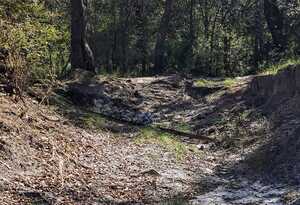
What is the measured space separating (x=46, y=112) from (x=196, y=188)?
417 centimetres

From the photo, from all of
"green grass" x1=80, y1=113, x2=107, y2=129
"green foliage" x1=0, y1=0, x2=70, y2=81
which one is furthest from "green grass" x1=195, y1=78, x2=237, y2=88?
"green foliage" x1=0, y1=0, x2=70, y2=81

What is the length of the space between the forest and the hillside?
1.3 inches

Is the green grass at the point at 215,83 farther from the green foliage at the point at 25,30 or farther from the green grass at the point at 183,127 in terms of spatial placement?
the green foliage at the point at 25,30

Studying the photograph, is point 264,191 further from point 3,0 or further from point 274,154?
point 3,0

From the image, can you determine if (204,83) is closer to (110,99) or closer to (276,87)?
(110,99)

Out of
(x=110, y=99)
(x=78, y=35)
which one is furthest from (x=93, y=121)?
(x=78, y=35)

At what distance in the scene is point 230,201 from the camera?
32.5ft

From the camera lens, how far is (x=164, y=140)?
14227 millimetres

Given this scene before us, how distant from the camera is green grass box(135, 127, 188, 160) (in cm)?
1351

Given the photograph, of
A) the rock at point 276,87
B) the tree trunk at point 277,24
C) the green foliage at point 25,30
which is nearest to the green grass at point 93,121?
the green foliage at point 25,30

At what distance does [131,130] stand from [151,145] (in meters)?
1.30

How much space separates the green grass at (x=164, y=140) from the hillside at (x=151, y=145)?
3cm

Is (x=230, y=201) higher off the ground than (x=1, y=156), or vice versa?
(x=1, y=156)

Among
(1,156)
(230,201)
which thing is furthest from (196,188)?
(1,156)
